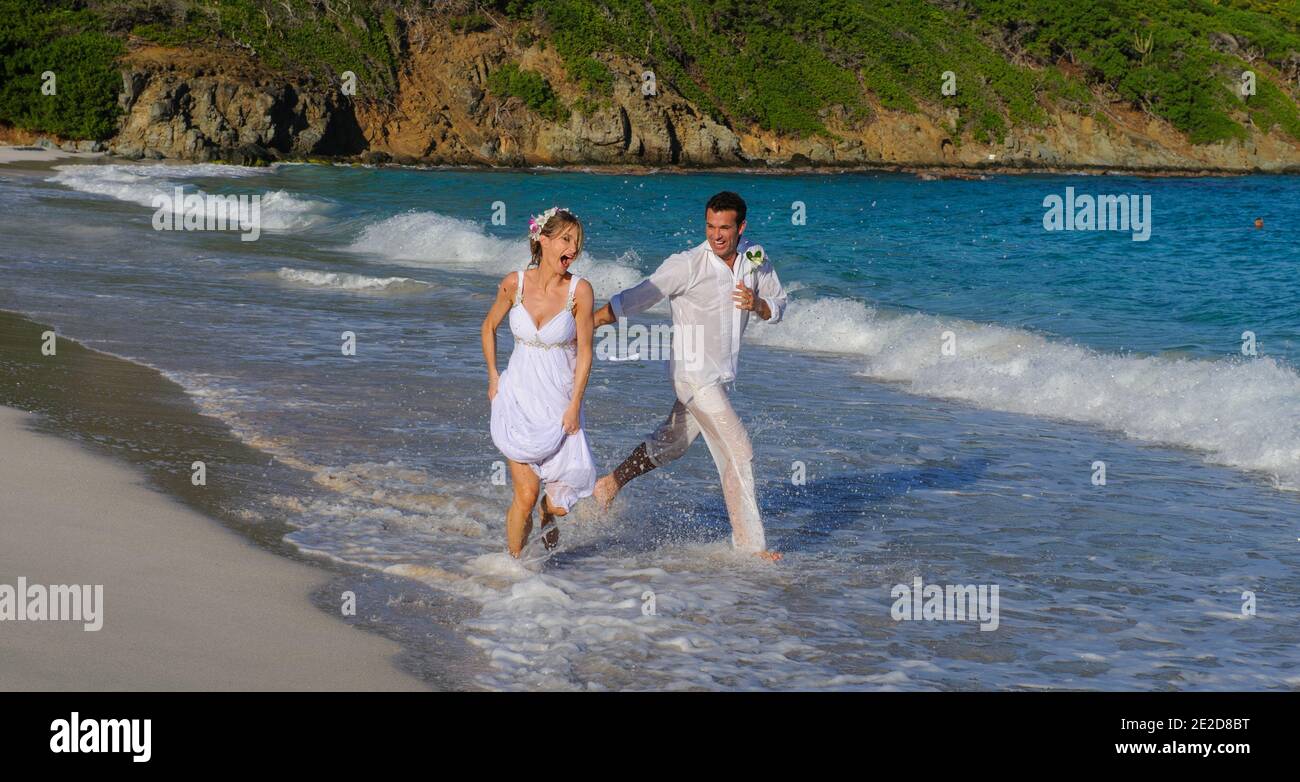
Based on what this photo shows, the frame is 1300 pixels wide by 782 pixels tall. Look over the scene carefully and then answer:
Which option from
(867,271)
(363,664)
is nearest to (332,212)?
(867,271)

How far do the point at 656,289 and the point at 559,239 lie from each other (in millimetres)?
715

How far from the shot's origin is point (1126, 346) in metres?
15.0

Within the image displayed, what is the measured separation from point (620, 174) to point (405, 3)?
2068 centimetres

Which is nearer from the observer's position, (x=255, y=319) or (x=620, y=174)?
(x=255, y=319)

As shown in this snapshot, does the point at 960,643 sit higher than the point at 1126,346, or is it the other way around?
the point at 1126,346

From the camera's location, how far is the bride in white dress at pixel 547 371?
20.2ft

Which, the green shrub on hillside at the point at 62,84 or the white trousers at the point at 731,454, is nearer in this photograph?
the white trousers at the point at 731,454

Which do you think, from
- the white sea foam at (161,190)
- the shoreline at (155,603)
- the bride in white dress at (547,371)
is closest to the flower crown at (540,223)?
the bride in white dress at (547,371)

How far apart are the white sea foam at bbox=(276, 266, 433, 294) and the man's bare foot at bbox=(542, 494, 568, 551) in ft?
38.3

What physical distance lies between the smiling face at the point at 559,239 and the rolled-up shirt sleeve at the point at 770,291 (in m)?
1.14

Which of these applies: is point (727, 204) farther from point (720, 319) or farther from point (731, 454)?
point (731, 454)

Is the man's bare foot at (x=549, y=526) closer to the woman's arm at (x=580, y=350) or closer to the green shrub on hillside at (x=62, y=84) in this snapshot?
the woman's arm at (x=580, y=350)

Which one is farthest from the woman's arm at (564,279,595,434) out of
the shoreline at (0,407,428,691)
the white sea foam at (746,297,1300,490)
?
the white sea foam at (746,297,1300,490)

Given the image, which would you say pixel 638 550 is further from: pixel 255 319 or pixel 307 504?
pixel 255 319
